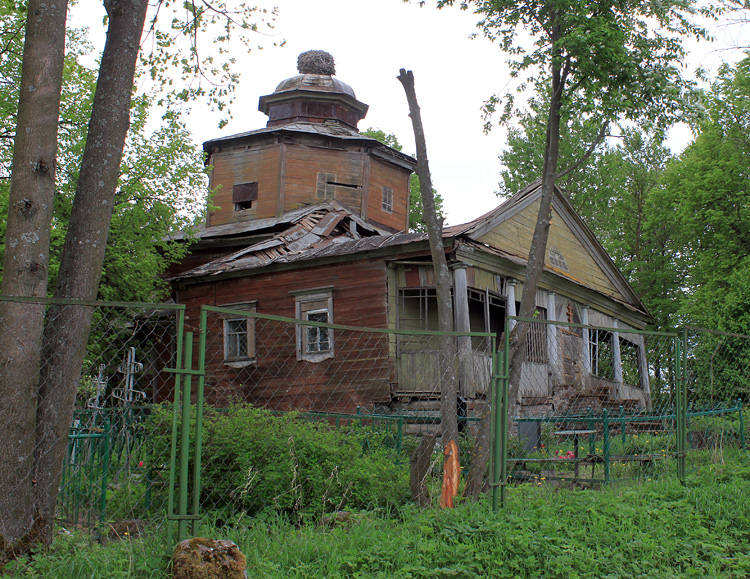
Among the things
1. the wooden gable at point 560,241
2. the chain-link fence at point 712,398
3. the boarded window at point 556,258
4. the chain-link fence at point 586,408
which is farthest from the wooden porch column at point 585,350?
the chain-link fence at point 712,398

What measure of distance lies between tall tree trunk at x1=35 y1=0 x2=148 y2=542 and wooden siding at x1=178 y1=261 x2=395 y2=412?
32.4 ft

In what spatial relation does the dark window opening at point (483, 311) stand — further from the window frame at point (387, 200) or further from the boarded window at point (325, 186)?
the boarded window at point (325, 186)

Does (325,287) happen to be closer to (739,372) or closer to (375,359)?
(375,359)

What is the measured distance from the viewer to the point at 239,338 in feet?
60.4

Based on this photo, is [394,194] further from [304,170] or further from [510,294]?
[510,294]

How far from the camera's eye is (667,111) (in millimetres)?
12023

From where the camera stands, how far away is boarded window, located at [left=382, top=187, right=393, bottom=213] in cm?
2523

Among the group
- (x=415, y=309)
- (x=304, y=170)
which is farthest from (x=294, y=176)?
(x=415, y=309)

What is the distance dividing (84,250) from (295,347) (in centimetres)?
1163

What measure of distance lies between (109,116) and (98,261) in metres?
1.26

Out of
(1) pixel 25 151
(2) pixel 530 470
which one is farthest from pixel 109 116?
(2) pixel 530 470

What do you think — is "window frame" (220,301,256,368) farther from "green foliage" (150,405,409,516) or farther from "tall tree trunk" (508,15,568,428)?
"green foliage" (150,405,409,516)

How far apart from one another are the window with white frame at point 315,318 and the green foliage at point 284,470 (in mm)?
9465

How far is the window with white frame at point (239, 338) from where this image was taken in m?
18.0
